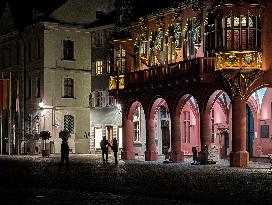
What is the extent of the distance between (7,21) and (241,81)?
→ 40.9 meters

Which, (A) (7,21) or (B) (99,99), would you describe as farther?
(A) (7,21)

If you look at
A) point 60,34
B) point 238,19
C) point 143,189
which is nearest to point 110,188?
point 143,189

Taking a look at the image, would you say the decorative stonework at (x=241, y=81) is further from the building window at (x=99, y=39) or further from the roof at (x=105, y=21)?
the building window at (x=99, y=39)

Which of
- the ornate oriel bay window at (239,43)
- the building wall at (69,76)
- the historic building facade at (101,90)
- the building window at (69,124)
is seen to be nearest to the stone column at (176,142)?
the ornate oriel bay window at (239,43)

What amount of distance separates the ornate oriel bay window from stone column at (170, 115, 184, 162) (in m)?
A: 6.98

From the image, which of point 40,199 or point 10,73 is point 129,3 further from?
point 40,199

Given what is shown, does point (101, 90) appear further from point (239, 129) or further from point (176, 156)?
point (239, 129)

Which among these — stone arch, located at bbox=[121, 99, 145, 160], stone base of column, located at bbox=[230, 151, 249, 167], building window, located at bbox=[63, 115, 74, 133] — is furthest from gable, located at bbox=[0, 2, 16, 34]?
stone base of column, located at bbox=[230, 151, 249, 167]

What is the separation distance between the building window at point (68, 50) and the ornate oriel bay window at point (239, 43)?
3082 cm

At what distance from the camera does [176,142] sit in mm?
46438

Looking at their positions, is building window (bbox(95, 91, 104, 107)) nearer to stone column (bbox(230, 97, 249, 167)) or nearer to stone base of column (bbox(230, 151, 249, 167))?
stone column (bbox(230, 97, 249, 167))

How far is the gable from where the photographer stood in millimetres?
74438

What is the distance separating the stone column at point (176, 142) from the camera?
46.2 m

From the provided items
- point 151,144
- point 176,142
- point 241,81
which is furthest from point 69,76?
point 241,81
